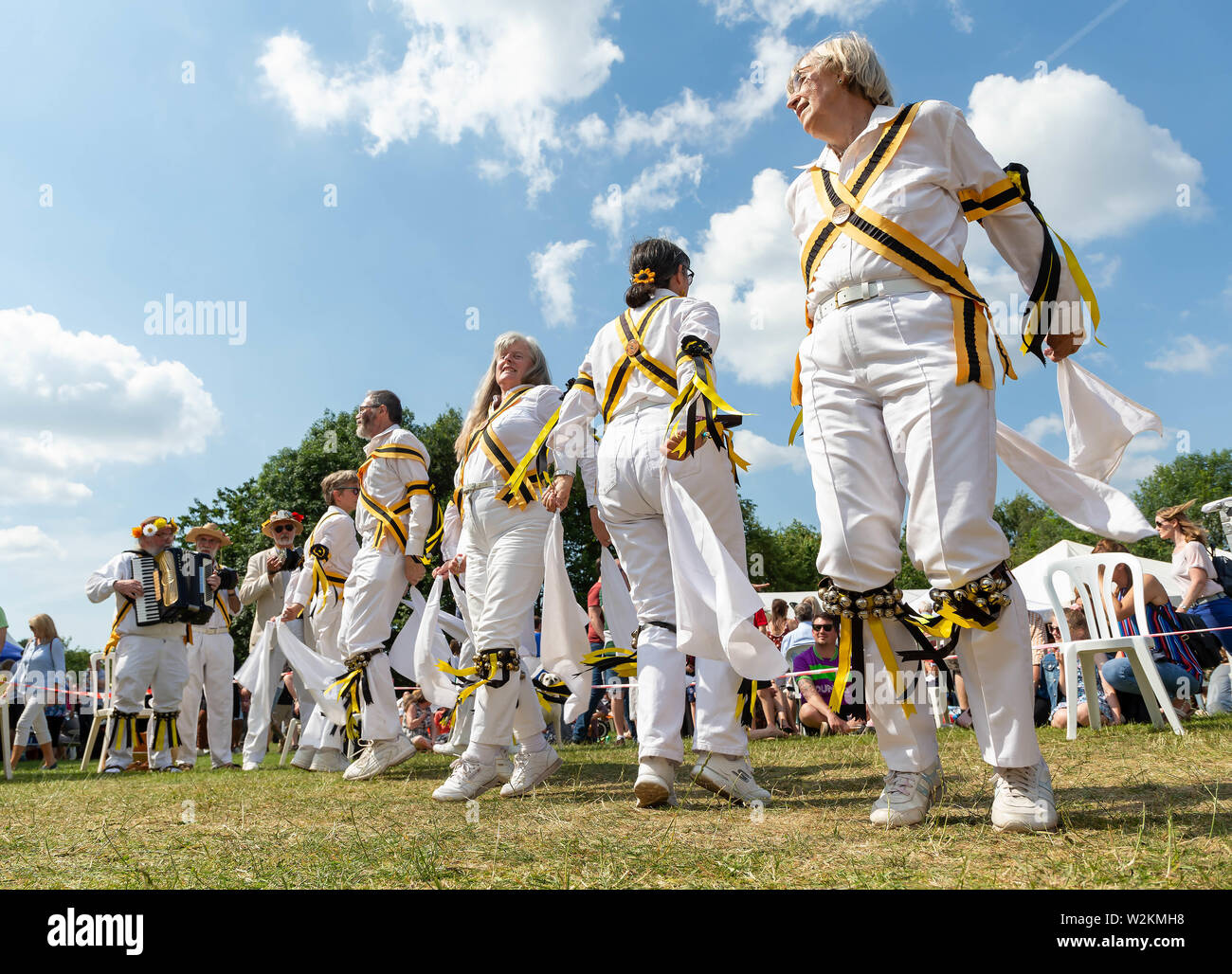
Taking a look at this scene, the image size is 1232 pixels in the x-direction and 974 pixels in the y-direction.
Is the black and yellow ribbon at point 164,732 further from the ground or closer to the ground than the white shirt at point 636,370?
closer to the ground

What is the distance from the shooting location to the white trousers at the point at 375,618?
6.45 metres

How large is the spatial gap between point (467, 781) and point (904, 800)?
7.59 ft

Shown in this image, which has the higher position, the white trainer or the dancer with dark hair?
the dancer with dark hair

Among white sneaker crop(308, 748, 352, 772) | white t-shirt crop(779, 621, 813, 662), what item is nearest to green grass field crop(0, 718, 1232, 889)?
white sneaker crop(308, 748, 352, 772)

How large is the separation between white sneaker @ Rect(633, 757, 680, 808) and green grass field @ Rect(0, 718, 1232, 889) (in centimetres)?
9

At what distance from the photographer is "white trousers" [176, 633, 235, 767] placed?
9.96m

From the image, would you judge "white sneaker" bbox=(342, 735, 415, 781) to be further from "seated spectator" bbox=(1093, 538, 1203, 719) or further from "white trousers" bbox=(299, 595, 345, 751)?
"seated spectator" bbox=(1093, 538, 1203, 719)

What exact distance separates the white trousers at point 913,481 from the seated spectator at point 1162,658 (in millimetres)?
5533

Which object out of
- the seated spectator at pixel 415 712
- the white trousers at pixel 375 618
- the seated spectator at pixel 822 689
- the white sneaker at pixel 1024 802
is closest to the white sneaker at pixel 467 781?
the white trousers at pixel 375 618

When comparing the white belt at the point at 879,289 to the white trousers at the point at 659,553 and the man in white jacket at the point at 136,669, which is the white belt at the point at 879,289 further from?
the man in white jacket at the point at 136,669

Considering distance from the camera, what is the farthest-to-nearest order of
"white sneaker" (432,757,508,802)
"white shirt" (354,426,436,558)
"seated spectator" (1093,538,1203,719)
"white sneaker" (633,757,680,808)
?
"seated spectator" (1093,538,1203,719), "white shirt" (354,426,436,558), "white sneaker" (432,757,508,802), "white sneaker" (633,757,680,808)

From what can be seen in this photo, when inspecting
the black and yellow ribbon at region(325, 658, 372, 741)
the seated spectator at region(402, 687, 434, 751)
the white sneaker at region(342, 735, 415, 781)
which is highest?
the black and yellow ribbon at region(325, 658, 372, 741)

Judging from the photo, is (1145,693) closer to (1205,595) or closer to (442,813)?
(1205,595)

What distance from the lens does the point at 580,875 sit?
2234 millimetres
